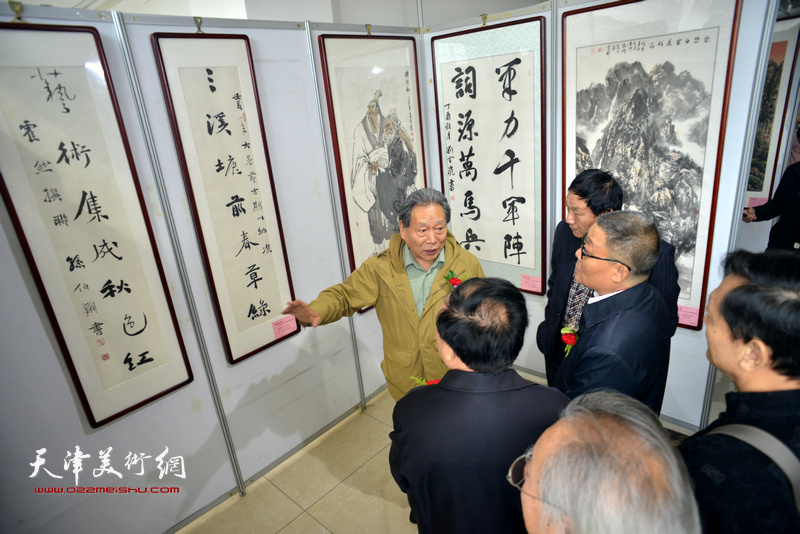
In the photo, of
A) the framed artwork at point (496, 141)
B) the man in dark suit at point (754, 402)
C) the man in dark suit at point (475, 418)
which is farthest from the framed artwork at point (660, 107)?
the man in dark suit at point (475, 418)

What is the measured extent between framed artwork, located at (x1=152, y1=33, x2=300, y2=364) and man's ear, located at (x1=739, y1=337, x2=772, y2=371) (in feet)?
6.36

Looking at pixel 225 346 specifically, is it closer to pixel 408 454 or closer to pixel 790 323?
pixel 408 454

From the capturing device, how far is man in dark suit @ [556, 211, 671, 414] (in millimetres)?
1393

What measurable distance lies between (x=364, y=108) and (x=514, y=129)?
92cm

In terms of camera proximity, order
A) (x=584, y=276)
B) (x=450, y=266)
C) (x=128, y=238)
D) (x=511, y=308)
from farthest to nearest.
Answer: (x=450, y=266) < (x=128, y=238) < (x=584, y=276) < (x=511, y=308)

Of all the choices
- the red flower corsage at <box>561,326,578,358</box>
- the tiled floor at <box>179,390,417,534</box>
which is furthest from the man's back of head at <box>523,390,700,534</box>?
the tiled floor at <box>179,390,417,534</box>

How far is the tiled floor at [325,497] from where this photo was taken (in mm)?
2184

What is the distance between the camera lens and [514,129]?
2629mm

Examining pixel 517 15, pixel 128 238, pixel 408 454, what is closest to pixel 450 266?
pixel 408 454

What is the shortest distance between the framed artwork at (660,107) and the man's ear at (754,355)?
1.44m

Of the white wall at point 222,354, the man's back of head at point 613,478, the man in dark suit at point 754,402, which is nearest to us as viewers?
the man's back of head at point 613,478

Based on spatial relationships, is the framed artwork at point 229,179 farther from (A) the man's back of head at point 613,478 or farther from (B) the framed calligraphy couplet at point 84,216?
(A) the man's back of head at point 613,478

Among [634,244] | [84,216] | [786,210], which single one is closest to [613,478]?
[634,244]

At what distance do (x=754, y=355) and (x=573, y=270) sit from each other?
1084mm
